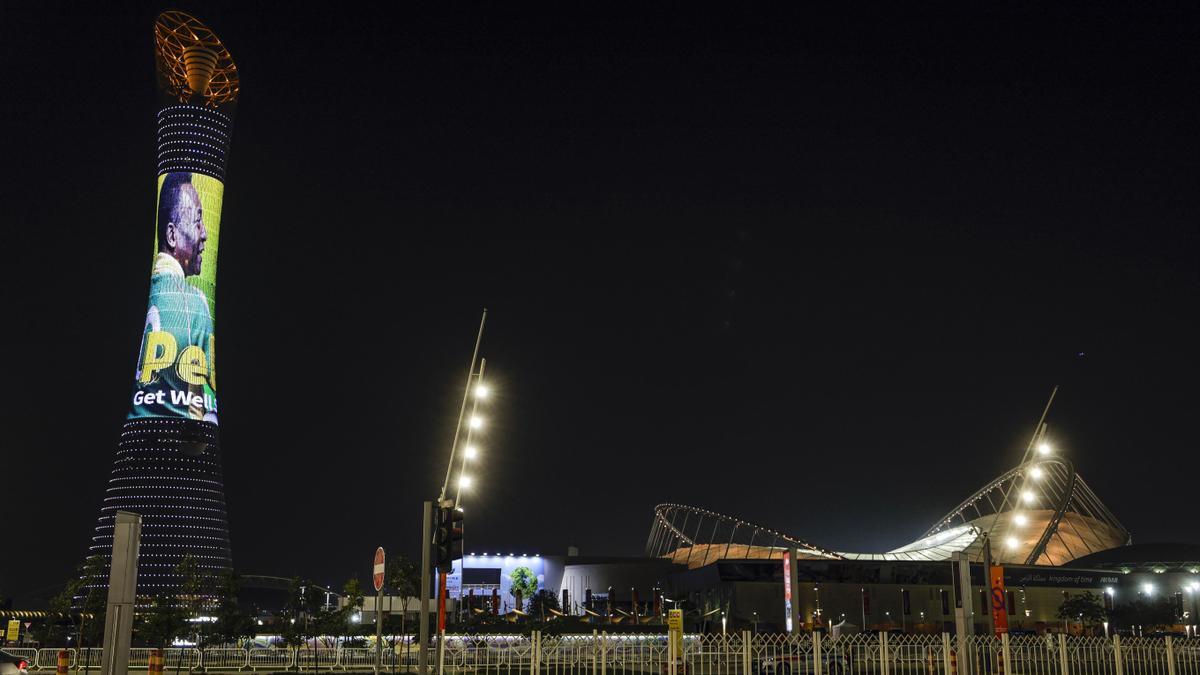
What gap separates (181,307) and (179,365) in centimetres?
639

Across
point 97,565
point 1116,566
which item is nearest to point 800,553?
point 1116,566

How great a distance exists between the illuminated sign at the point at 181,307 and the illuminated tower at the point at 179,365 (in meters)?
0.11

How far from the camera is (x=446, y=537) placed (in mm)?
20328

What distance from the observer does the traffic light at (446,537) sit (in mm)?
20250

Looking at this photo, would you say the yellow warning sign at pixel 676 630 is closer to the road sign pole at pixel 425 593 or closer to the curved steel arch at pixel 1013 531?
the road sign pole at pixel 425 593

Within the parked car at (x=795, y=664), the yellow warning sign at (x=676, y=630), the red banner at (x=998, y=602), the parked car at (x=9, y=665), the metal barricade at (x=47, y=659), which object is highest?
the red banner at (x=998, y=602)

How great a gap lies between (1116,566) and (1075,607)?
3534cm

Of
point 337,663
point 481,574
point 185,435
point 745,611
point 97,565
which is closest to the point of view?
point 337,663

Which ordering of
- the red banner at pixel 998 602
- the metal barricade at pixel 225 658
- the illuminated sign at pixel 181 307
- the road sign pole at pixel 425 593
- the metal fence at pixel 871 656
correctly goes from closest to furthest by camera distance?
the road sign pole at pixel 425 593 < the metal fence at pixel 871 656 < the red banner at pixel 998 602 < the metal barricade at pixel 225 658 < the illuminated sign at pixel 181 307

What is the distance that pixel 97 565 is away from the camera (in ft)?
185

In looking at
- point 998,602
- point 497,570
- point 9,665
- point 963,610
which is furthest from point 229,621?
point 497,570

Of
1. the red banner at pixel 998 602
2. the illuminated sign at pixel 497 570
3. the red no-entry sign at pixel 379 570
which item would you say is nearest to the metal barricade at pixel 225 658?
the red no-entry sign at pixel 379 570

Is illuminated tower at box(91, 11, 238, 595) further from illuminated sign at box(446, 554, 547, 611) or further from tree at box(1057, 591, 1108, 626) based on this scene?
tree at box(1057, 591, 1108, 626)

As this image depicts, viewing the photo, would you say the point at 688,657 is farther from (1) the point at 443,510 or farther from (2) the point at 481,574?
(2) the point at 481,574
